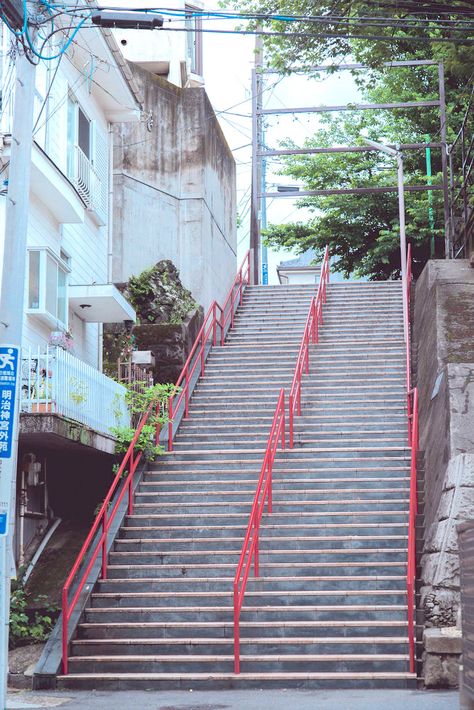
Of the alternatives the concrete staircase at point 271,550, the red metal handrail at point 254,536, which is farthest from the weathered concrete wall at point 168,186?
the red metal handrail at point 254,536

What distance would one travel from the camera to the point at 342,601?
41.1 feet

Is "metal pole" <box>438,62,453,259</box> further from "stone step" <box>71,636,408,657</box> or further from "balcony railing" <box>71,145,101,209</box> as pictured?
"stone step" <box>71,636,408,657</box>

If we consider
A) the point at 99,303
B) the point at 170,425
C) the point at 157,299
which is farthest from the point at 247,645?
the point at 157,299

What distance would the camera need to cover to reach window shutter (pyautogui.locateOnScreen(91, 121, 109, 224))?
20.0 m

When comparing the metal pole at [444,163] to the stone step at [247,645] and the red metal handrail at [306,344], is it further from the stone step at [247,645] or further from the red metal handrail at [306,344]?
the stone step at [247,645]

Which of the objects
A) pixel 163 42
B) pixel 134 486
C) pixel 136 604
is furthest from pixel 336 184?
pixel 136 604

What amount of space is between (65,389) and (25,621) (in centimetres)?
310

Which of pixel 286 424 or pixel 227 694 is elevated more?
pixel 286 424

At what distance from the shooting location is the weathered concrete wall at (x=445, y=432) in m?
11.5

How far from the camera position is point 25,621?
43.3 ft

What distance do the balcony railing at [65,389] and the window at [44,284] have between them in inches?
26.5

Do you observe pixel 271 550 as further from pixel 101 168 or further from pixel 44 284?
pixel 101 168

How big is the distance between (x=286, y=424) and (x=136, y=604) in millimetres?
5200

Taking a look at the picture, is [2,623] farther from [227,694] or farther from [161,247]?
[161,247]
